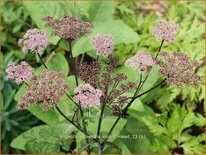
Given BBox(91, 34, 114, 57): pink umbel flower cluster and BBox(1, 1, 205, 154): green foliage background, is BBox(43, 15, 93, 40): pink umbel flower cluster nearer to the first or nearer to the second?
BBox(91, 34, 114, 57): pink umbel flower cluster

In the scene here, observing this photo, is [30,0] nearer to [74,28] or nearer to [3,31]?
[3,31]

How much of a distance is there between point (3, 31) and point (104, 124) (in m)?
1.35

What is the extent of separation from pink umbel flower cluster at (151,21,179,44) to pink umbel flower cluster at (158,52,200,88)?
2.6 inches

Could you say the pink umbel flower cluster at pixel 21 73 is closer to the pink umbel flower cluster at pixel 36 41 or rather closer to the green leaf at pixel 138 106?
the pink umbel flower cluster at pixel 36 41

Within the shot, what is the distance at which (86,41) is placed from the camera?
2.41 m

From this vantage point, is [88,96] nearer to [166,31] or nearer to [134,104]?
[166,31]

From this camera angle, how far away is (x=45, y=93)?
1253mm

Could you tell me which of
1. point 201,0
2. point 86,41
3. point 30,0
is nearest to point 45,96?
point 86,41

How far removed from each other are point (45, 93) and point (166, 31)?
1.53ft

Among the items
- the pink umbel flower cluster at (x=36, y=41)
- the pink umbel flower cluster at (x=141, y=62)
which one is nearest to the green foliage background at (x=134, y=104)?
the pink umbel flower cluster at (x=36, y=41)

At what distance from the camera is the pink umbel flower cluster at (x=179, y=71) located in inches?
52.4

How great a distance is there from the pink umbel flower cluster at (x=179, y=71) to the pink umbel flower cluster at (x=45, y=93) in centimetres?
33

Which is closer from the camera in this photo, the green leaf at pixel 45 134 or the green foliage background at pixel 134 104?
the green leaf at pixel 45 134

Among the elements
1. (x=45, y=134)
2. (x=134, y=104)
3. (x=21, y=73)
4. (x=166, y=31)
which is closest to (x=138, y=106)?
(x=134, y=104)
